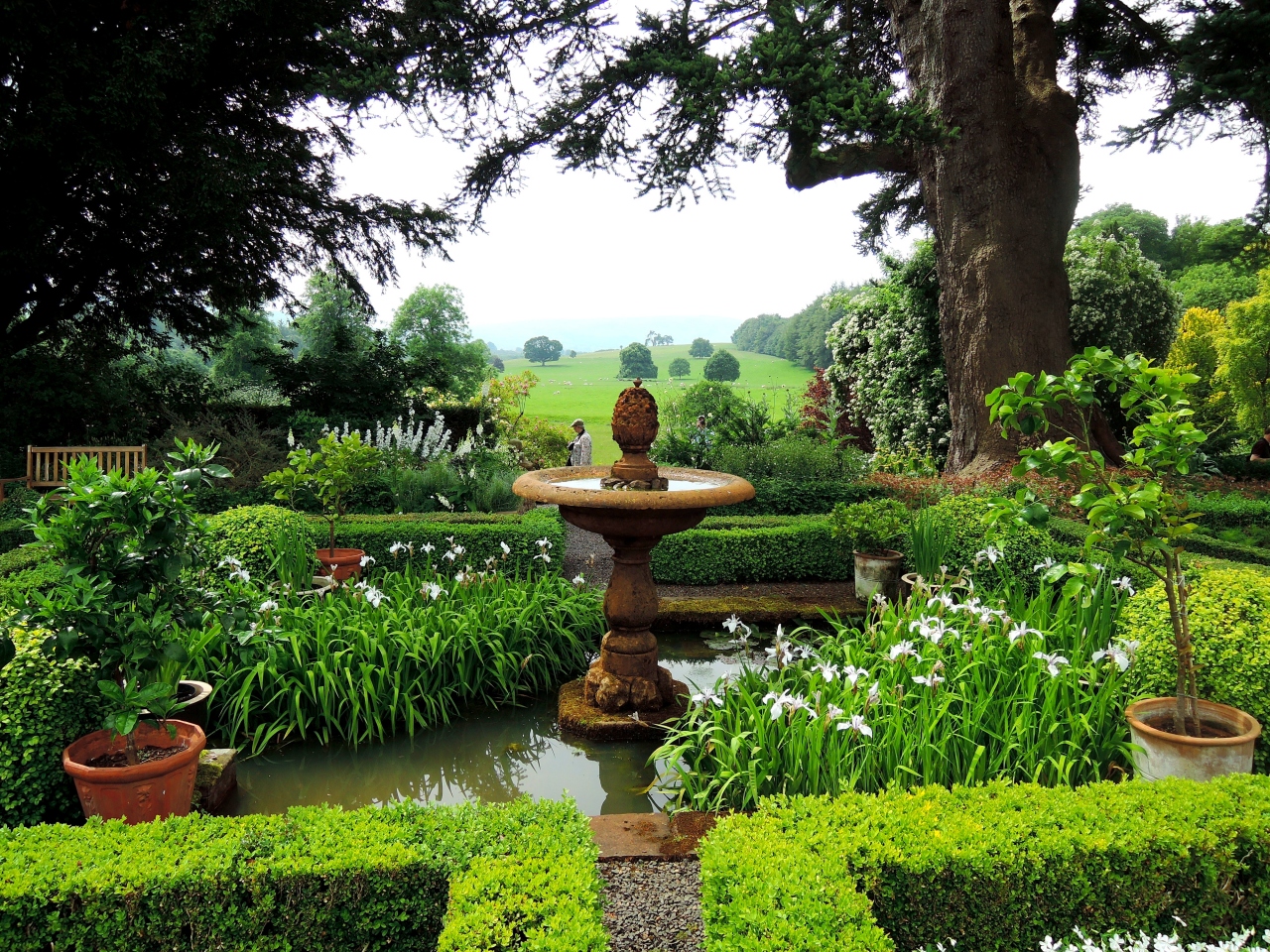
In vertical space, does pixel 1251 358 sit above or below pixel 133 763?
above

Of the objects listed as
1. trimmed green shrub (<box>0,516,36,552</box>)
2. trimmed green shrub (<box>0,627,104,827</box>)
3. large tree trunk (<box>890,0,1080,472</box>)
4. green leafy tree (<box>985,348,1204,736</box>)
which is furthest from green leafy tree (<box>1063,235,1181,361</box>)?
trimmed green shrub (<box>0,516,36,552</box>)

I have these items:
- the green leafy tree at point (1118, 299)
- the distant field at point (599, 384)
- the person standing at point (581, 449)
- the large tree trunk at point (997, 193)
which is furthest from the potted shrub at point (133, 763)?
the distant field at point (599, 384)

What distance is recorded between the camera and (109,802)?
3035mm

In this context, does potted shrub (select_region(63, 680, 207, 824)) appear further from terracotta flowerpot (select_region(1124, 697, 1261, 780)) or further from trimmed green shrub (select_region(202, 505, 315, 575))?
terracotta flowerpot (select_region(1124, 697, 1261, 780))

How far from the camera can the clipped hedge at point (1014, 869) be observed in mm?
2352

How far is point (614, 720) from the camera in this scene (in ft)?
14.6

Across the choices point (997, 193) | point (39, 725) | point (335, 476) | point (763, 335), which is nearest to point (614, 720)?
point (39, 725)

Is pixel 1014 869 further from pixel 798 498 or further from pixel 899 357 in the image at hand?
pixel 899 357

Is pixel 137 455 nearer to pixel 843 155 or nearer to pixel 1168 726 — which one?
pixel 843 155

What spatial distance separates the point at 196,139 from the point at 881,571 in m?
11.2

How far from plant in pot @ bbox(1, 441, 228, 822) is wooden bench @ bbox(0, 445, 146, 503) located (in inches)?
303

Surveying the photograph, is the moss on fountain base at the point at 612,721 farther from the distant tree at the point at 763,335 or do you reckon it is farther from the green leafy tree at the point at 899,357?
the distant tree at the point at 763,335

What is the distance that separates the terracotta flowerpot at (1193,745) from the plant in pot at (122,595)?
155 inches

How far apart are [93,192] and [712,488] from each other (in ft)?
42.7
